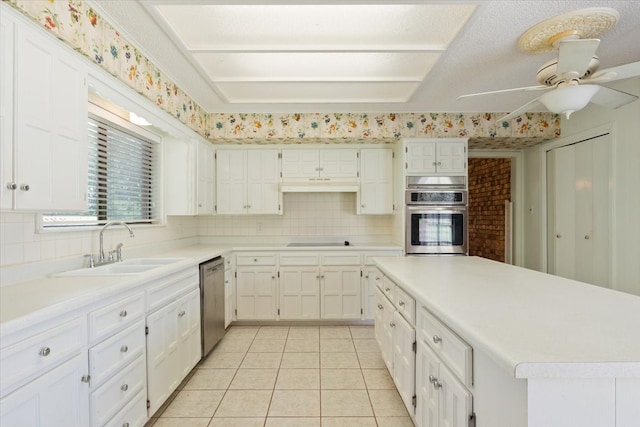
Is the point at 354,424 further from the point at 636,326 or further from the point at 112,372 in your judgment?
the point at 636,326

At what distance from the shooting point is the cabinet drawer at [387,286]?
6.97 feet

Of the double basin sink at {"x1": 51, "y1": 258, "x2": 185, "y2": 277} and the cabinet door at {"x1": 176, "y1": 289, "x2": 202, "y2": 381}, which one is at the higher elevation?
the double basin sink at {"x1": 51, "y1": 258, "x2": 185, "y2": 277}

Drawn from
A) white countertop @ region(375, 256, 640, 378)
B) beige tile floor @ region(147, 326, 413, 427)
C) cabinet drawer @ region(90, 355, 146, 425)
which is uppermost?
white countertop @ region(375, 256, 640, 378)

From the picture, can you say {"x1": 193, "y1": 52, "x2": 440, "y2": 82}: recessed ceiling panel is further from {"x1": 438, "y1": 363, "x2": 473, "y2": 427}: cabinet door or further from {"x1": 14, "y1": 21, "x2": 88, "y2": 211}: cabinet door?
{"x1": 438, "y1": 363, "x2": 473, "y2": 427}: cabinet door

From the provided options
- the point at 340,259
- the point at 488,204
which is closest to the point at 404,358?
the point at 340,259

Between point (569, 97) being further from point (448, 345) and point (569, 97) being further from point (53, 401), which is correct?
point (53, 401)

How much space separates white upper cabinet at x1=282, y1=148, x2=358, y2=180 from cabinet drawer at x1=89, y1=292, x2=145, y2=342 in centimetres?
237

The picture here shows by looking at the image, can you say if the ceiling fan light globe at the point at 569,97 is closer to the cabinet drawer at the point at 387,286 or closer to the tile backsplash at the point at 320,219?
the cabinet drawer at the point at 387,286

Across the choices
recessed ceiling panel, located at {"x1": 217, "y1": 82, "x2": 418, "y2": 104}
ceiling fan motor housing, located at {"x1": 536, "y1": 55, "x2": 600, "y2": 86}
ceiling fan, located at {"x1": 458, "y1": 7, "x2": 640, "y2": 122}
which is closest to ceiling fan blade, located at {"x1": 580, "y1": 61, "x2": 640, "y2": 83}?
ceiling fan, located at {"x1": 458, "y1": 7, "x2": 640, "y2": 122}

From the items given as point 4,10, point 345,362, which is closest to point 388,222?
point 345,362

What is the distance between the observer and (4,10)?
1.25 m

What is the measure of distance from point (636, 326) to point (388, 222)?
3.13 m

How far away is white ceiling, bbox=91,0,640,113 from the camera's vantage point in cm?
183

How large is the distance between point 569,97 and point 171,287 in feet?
8.87
